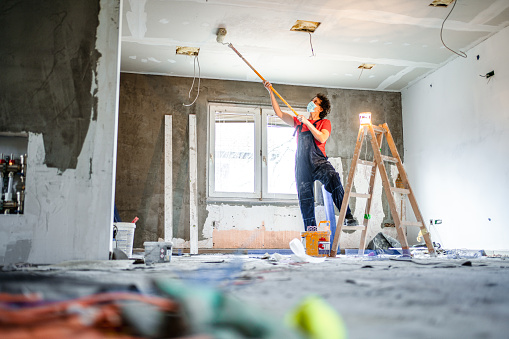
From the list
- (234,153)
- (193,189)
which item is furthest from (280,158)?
(193,189)

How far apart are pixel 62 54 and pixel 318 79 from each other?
13.7 feet

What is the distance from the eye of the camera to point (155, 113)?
599 centimetres

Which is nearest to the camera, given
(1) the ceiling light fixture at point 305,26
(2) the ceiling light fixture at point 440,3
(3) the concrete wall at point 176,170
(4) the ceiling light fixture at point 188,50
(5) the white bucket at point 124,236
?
(5) the white bucket at point 124,236

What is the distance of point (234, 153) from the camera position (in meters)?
6.17

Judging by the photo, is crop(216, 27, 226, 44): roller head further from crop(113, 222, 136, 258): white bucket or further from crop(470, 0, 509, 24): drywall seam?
crop(470, 0, 509, 24): drywall seam

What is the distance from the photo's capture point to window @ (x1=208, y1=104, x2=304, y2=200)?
6.07 metres

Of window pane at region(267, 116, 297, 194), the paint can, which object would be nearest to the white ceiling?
window pane at region(267, 116, 297, 194)

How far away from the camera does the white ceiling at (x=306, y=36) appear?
171 inches

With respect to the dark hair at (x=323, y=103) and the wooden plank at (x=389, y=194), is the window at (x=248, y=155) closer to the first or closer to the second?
the dark hair at (x=323, y=103)

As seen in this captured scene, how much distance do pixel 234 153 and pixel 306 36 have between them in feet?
6.61

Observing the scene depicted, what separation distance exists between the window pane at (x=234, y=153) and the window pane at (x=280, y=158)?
268 millimetres

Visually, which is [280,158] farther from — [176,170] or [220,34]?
[220,34]

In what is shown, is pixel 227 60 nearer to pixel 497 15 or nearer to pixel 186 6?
pixel 186 6

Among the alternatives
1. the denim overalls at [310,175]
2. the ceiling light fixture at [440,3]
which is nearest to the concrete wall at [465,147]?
the ceiling light fixture at [440,3]
